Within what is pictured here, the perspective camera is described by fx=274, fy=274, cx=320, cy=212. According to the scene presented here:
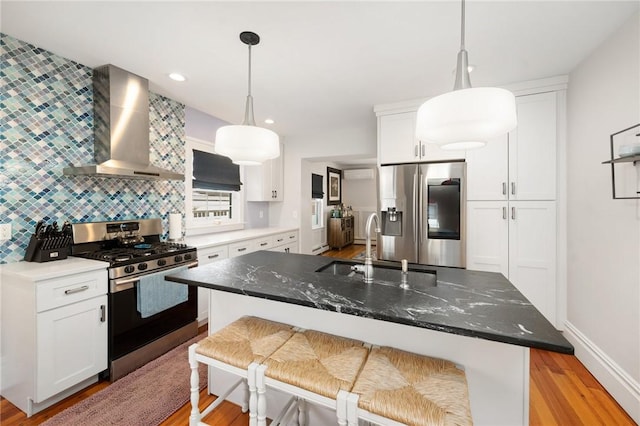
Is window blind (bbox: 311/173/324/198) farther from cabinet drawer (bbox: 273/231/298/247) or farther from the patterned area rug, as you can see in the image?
the patterned area rug

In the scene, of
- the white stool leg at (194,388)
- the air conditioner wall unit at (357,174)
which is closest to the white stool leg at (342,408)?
the white stool leg at (194,388)

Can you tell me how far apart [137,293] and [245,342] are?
1285 millimetres

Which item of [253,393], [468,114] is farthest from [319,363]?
[468,114]

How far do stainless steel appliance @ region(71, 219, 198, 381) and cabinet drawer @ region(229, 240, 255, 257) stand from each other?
628 millimetres

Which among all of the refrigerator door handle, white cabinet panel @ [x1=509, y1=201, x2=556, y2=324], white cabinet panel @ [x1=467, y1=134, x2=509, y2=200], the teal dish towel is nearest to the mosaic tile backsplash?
the teal dish towel

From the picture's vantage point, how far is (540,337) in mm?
929

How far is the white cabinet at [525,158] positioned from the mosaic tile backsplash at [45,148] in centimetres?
359

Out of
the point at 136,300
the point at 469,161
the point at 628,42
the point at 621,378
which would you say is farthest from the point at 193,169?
the point at 621,378

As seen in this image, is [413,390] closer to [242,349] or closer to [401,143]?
[242,349]

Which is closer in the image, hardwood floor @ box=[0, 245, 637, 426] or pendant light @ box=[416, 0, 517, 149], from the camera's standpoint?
pendant light @ box=[416, 0, 517, 149]

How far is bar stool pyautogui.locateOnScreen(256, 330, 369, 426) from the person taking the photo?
3.50 ft

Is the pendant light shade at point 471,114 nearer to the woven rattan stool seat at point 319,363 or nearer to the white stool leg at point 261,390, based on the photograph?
the woven rattan stool seat at point 319,363

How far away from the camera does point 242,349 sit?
132 cm

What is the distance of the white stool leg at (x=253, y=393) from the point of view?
3.97ft
